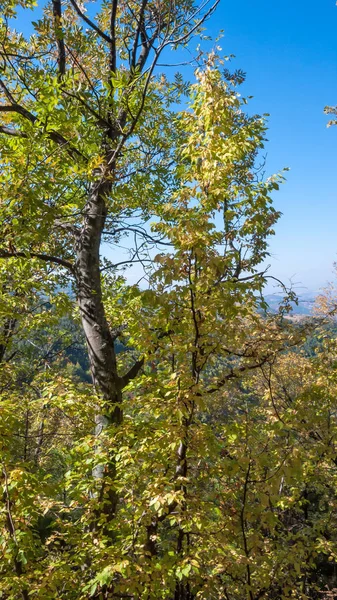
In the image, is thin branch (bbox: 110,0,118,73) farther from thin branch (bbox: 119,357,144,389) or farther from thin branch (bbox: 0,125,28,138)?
thin branch (bbox: 119,357,144,389)

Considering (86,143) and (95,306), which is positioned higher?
(86,143)

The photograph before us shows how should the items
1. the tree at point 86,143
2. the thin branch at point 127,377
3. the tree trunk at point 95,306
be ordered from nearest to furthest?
the tree at point 86,143 < the tree trunk at point 95,306 < the thin branch at point 127,377

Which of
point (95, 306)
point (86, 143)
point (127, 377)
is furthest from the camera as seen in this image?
point (127, 377)

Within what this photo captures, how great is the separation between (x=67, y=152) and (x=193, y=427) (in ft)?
12.8

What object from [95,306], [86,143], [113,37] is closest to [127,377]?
[95,306]

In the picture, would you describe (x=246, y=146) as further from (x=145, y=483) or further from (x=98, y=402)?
(x=145, y=483)

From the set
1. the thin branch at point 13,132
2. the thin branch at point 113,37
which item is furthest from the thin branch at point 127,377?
the thin branch at point 113,37

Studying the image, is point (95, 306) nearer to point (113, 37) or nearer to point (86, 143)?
point (86, 143)

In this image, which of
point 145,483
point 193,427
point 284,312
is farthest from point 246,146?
point 145,483

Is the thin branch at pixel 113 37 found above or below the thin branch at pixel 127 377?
above

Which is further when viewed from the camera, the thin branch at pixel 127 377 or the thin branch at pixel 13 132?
the thin branch at pixel 127 377

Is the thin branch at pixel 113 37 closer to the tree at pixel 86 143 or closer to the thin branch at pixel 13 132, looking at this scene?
the tree at pixel 86 143

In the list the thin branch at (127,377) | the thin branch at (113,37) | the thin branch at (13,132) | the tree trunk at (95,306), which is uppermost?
the thin branch at (113,37)

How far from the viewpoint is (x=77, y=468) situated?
4117 millimetres
